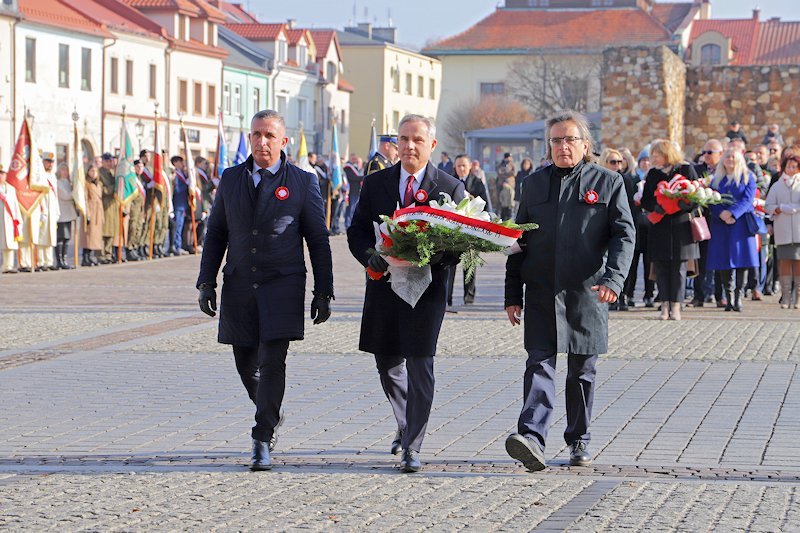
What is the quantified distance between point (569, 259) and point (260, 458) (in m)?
1.83

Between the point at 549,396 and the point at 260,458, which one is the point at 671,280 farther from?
the point at 260,458

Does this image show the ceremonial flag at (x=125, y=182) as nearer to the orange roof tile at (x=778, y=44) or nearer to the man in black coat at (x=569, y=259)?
the man in black coat at (x=569, y=259)

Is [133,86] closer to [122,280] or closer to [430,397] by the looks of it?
[122,280]

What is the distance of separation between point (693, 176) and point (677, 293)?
4.13 feet

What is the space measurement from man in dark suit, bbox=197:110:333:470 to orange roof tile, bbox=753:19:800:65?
309 ft

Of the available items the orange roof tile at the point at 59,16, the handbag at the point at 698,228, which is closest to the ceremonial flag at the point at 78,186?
the handbag at the point at 698,228

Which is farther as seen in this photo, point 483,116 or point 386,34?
point 386,34

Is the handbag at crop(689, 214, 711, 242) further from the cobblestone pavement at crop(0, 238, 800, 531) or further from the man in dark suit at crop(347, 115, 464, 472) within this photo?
the man in dark suit at crop(347, 115, 464, 472)

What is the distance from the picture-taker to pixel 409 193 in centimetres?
825

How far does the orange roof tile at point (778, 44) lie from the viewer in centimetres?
9962

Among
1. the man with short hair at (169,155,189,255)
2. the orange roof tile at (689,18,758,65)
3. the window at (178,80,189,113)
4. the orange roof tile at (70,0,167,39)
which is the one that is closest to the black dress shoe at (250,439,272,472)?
the man with short hair at (169,155,189,255)

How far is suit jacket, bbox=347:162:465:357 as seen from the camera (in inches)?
320

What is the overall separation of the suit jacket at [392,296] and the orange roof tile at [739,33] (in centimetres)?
9295

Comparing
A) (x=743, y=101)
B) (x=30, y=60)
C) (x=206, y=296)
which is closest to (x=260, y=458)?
(x=206, y=296)
